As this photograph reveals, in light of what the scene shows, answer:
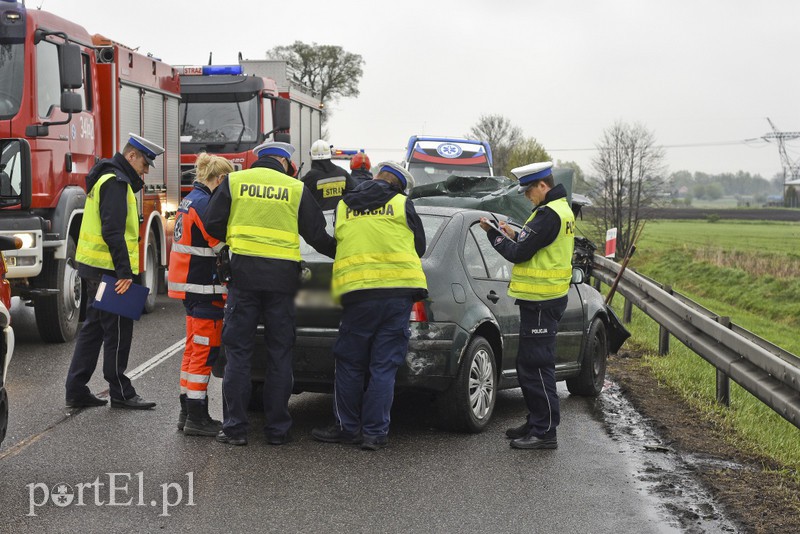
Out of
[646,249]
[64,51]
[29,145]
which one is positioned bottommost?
[646,249]

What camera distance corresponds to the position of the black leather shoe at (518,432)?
7.45m

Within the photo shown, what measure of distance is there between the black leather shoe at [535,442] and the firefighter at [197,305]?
199 centimetres

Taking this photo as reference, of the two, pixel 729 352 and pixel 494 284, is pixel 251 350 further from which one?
pixel 729 352

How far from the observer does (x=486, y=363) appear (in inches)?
304

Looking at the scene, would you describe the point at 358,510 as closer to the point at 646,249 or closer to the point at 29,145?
the point at 29,145

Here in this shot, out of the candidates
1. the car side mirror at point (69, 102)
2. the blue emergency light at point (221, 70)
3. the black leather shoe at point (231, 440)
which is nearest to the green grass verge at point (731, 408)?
the black leather shoe at point (231, 440)

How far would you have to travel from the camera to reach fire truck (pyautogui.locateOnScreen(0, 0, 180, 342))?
10.7 metres

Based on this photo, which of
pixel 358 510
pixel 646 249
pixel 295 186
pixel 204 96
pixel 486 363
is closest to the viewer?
pixel 358 510

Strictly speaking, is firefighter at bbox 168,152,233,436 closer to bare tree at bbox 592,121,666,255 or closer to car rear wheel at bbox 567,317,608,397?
car rear wheel at bbox 567,317,608,397

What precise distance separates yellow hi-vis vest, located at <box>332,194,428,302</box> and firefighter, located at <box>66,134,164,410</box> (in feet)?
6.09

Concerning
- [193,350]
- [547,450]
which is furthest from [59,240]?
[547,450]

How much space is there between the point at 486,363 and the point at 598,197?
3123 cm

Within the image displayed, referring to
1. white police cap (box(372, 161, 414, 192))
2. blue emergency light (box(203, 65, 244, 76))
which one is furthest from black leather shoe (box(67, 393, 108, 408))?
blue emergency light (box(203, 65, 244, 76))

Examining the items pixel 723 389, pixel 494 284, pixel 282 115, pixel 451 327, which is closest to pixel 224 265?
pixel 451 327
